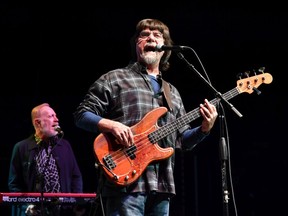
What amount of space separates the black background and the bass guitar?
3.31 meters

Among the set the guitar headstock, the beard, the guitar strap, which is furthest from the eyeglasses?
the guitar headstock

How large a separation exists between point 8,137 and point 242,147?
9.90ft

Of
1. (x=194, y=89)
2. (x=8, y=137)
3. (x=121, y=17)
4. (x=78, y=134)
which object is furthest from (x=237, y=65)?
(x=8, y=137)

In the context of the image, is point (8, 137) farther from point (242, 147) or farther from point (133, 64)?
point (133, 64)

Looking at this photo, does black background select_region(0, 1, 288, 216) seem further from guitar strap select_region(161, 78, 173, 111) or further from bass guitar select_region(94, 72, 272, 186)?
bass guitar select_region(94, 72, 272, 186)

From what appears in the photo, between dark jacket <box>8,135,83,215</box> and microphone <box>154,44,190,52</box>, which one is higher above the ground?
microphone <box>154,44,190,52</box>

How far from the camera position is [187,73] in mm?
7086

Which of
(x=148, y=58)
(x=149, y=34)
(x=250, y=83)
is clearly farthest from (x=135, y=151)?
(x=250, y=83)

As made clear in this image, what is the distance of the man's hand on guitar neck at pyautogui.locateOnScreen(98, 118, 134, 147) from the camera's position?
2.95m

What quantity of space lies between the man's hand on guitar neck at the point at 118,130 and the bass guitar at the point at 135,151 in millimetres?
55

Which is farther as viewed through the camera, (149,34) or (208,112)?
(149,34)

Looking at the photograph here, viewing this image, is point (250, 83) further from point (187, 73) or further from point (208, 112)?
point (187, 73)

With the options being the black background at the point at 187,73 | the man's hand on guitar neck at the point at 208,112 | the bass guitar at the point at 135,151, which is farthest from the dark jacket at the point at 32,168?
the man's hand on guitar neck at the point at 208,112

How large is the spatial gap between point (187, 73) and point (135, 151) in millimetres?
4132
